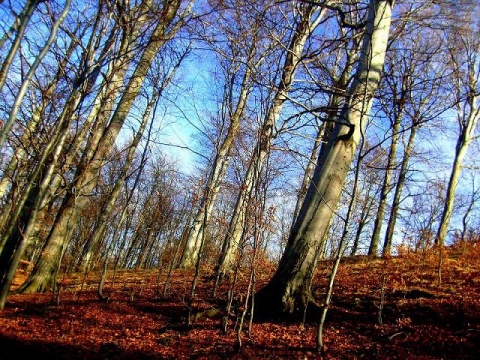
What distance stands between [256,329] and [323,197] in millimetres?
2090

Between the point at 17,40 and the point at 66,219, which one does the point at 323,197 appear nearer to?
the point at 17,40

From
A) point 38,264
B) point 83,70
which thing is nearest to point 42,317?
point 38,264

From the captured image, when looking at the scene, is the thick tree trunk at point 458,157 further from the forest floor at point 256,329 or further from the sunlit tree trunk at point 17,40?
the sunlit tree trunk at point 17,40

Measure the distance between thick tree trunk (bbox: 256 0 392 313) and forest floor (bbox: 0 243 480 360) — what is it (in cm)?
38

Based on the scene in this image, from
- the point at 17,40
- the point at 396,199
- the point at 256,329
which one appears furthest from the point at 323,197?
the point at 396,199

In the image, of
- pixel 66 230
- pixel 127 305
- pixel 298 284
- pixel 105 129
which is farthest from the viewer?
pixel 105 129

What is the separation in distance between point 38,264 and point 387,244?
11.7 metres

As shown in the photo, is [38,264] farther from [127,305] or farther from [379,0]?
[379,0]

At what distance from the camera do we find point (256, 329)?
473cm

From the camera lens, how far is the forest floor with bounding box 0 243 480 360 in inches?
157

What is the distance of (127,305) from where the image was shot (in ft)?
21.1

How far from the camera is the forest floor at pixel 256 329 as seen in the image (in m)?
4.00

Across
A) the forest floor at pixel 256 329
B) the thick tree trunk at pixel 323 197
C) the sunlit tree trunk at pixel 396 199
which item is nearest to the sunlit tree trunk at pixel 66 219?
the forest floor at pixel 256 329

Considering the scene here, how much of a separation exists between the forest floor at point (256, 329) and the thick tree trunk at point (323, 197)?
38 cm
